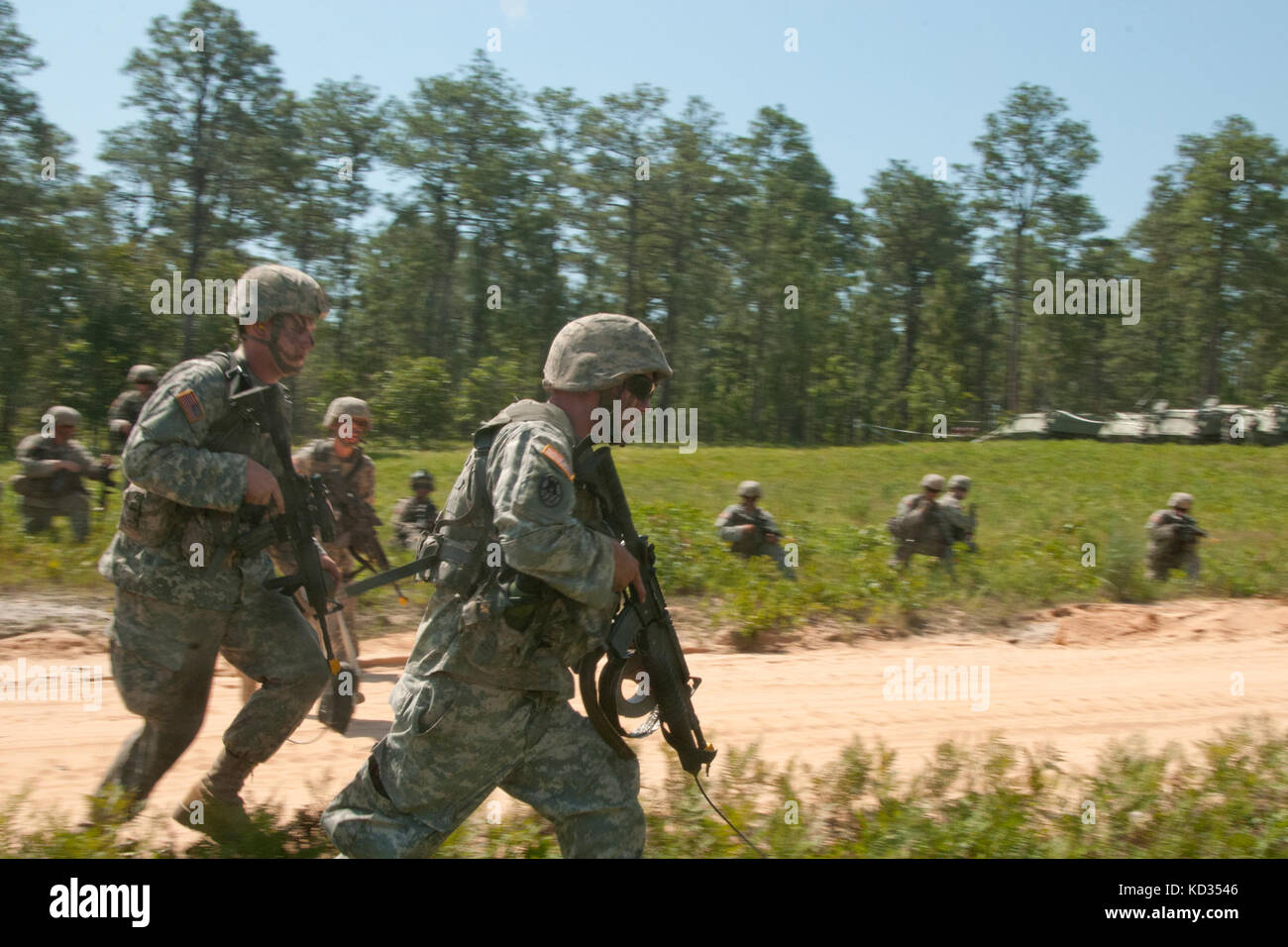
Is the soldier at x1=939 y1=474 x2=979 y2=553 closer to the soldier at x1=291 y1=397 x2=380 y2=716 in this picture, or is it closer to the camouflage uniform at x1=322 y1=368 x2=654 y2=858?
the soldier at x1=291 y1=397 x2=380 y2=716

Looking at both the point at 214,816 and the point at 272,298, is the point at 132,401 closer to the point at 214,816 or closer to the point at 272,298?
the point at 272,298

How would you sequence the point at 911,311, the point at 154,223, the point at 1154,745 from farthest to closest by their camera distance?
the point at 911,311 < the point at 154,223 < the point at 1154,745

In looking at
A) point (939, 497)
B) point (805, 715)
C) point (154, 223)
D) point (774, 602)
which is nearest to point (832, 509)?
point (939, 497)

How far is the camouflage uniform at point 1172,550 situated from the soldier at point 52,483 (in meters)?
11.0

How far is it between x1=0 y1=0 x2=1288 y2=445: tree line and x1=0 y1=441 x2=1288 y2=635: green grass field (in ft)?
25.0

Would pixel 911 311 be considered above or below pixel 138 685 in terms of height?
above

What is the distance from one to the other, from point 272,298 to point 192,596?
1.09 meters

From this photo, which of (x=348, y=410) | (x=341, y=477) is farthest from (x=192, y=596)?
(x=341, y=477)

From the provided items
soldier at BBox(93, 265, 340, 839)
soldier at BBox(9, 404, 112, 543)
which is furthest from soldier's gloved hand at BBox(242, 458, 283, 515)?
soldier at BBox(9, 404, 112, 543)

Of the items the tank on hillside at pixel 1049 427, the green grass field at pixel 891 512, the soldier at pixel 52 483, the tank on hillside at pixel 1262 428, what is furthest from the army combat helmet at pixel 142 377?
the tank on hillside at pixel 1262 428

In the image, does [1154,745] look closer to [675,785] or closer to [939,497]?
[675,785]

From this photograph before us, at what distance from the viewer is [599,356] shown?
3.41 m

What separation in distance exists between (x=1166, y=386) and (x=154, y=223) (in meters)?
47.0

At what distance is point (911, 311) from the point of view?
5503cm
